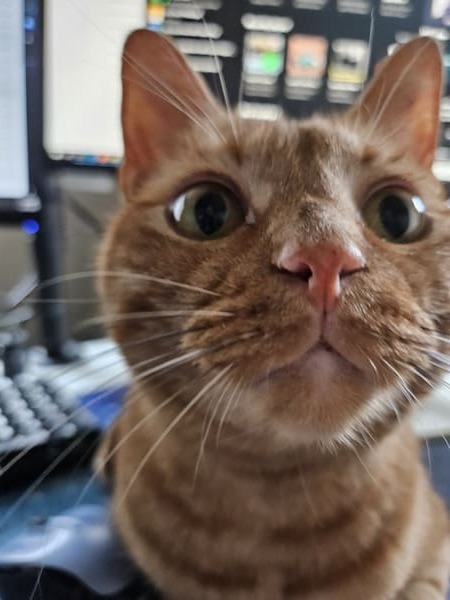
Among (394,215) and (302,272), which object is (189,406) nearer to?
(302,272)

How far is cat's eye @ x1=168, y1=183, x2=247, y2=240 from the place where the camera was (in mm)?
576

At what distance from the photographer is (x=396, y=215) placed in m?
0.60

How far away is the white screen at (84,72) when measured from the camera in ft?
3.22

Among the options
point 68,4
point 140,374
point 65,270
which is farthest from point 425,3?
point 140,374

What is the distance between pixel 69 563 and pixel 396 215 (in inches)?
16.4

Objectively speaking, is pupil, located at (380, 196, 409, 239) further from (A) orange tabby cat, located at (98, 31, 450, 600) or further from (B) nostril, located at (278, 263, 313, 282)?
(B) nostril, located at (278, 263, 313, 282)

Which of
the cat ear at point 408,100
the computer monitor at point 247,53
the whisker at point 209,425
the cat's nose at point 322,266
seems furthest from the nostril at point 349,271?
the computer monitor at point 247,53

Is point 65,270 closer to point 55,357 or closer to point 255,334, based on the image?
point 55,357

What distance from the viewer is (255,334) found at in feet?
1.52

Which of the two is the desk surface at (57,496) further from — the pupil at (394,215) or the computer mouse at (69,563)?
the pupil at (394,215)

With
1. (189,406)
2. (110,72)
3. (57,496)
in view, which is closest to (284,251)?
(189,406)

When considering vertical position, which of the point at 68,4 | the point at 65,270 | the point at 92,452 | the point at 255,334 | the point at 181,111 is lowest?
the point at 92,452

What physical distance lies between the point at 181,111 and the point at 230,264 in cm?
20

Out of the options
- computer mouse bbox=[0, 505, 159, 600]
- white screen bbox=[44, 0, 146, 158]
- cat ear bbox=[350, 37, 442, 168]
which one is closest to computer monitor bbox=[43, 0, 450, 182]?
white screen bbox=[44, 0, 146, 158]
